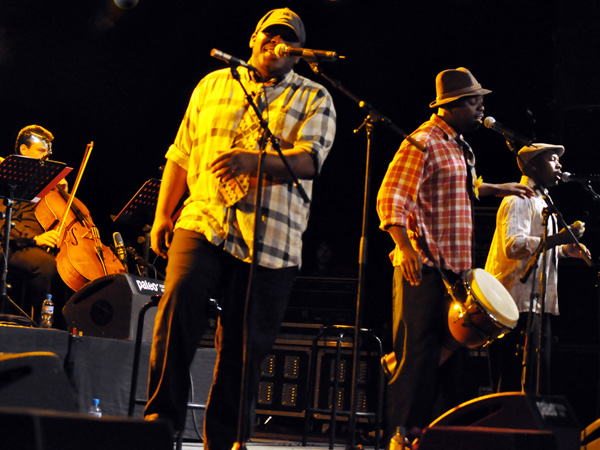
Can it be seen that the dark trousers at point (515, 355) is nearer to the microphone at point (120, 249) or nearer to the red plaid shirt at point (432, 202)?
the red plaid shirt at point (432, 202)

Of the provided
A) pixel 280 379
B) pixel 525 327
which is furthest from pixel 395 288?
pixel 280 379

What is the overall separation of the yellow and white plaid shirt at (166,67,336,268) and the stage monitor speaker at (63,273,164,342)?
7.98ft

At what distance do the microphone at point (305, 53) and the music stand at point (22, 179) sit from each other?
3.27 m

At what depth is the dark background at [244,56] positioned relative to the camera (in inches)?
305

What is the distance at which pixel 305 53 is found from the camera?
2.79 meters

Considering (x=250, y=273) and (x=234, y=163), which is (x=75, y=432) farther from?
(x=234, y=163)

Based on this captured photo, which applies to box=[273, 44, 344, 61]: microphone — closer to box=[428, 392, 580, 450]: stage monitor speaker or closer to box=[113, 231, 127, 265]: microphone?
box=[428, 392, 580, 450]: stage monitor speaker

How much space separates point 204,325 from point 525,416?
3.65ft

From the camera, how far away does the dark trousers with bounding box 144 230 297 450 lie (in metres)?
2.75

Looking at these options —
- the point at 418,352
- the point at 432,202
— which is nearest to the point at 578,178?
the point at 432,202

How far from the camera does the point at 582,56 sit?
708 cm

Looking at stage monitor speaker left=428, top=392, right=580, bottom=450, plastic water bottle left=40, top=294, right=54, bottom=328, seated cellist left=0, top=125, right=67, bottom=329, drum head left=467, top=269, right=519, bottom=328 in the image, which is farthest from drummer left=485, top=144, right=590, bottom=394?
seated cellist left=0, top=125, right=67, bottom=329

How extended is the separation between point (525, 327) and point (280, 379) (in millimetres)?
2535

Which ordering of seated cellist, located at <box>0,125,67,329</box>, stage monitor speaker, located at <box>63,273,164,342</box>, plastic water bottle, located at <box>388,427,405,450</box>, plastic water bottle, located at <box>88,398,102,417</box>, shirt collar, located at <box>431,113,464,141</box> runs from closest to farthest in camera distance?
plastic water bottle, located at <box>388,427,405,450</box> → shirt collar, located at <box>431,113,464,141</box> → plastic water bottle, located at <box>88,398,102,417</box> → stage monitor speaker, located at <box>63,273,164,342</box> → seated cellist, located at <box>0,125,67,329</box>
